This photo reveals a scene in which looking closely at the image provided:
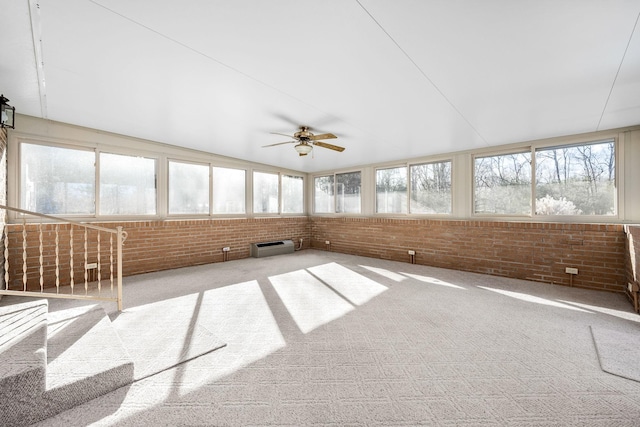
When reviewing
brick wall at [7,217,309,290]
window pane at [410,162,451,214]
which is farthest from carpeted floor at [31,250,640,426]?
window pane at [410,162,451,214]

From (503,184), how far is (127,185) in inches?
282

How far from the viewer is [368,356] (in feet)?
6.76

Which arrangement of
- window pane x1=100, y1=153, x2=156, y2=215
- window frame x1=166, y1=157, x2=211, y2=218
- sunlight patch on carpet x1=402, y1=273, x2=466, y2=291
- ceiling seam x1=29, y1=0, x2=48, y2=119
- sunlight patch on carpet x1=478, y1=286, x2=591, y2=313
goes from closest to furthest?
ceiling seam x1=29, y1=0, x2=48, y2=119, sunlight patch on carpet x1=478, y1=286, x2=591, y2=313, sunlight patch on carpet x1=402, y1=273, x2=466, y2=291, window pane x1=100, y1=153, x2=156, y2=215, window frame x1=166, y1=157, x2=211, y2=218

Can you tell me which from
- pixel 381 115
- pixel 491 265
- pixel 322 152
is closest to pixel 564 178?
pixel 491 265

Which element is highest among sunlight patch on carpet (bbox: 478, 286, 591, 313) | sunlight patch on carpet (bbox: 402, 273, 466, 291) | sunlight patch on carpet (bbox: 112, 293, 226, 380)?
sunlight patch on carpet (bbox: 112, 293, 226, 380)

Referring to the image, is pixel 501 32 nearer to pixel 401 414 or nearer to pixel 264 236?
pixel 401 414

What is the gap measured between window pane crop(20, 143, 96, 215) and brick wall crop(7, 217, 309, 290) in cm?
43

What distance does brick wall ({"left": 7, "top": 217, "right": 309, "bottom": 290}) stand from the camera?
3600mm

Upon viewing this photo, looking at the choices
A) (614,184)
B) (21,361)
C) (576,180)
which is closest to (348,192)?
(576,180)

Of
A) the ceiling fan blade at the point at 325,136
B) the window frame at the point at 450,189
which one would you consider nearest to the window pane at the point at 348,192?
the window frame at the point at 450,189

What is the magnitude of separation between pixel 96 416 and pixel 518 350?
10.2ft

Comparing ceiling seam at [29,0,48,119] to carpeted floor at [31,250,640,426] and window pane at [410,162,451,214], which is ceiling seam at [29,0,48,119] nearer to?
carpeted floor at [31,250,640,426]

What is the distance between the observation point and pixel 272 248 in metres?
6.66

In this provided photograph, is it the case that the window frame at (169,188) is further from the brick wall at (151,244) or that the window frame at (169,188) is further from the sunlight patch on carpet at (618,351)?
the sunlight patch on carpet at (618,351)
